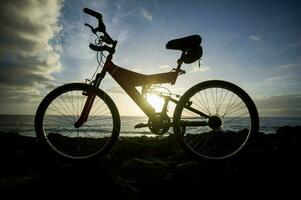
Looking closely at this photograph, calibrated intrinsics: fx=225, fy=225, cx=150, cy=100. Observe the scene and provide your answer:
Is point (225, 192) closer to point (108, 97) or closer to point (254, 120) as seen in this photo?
point (254, 120)

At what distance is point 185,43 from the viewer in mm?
4094

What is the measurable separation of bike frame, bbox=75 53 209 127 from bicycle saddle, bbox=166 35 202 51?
0.34 meters

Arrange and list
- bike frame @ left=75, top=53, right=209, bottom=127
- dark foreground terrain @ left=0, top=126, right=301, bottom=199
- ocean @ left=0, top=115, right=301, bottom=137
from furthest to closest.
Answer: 1. ocean @ left=0, top=115, right=301, bottom=137
2. bike frame @ left=75, top=53, right=209, bottom=127
3. dark foreground terrain @ left=0, top=126, right=301, bottom=199

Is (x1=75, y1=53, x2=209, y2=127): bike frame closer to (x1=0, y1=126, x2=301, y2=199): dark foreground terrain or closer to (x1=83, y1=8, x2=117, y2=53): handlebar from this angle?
(x1=83, y1=8, x2=117, y2=53): handlebar

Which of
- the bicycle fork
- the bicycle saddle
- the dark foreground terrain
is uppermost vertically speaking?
the bicycle saddle

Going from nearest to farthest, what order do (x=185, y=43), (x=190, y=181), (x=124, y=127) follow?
(x=190, y=181) < (x=185, y=43) < (x=124, y=127)

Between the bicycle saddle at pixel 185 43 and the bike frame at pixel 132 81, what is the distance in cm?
34

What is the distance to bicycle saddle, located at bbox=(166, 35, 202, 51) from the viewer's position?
4.09 m

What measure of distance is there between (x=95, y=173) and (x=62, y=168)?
1.85 feet

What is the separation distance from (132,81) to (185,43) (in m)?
1.26

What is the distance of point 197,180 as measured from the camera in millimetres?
3098

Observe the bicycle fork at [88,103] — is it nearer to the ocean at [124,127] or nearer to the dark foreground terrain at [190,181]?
the dark foreground terrain at [190,181]

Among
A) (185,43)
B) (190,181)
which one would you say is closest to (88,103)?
(185,43)

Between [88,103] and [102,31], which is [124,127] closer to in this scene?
[88,103]
